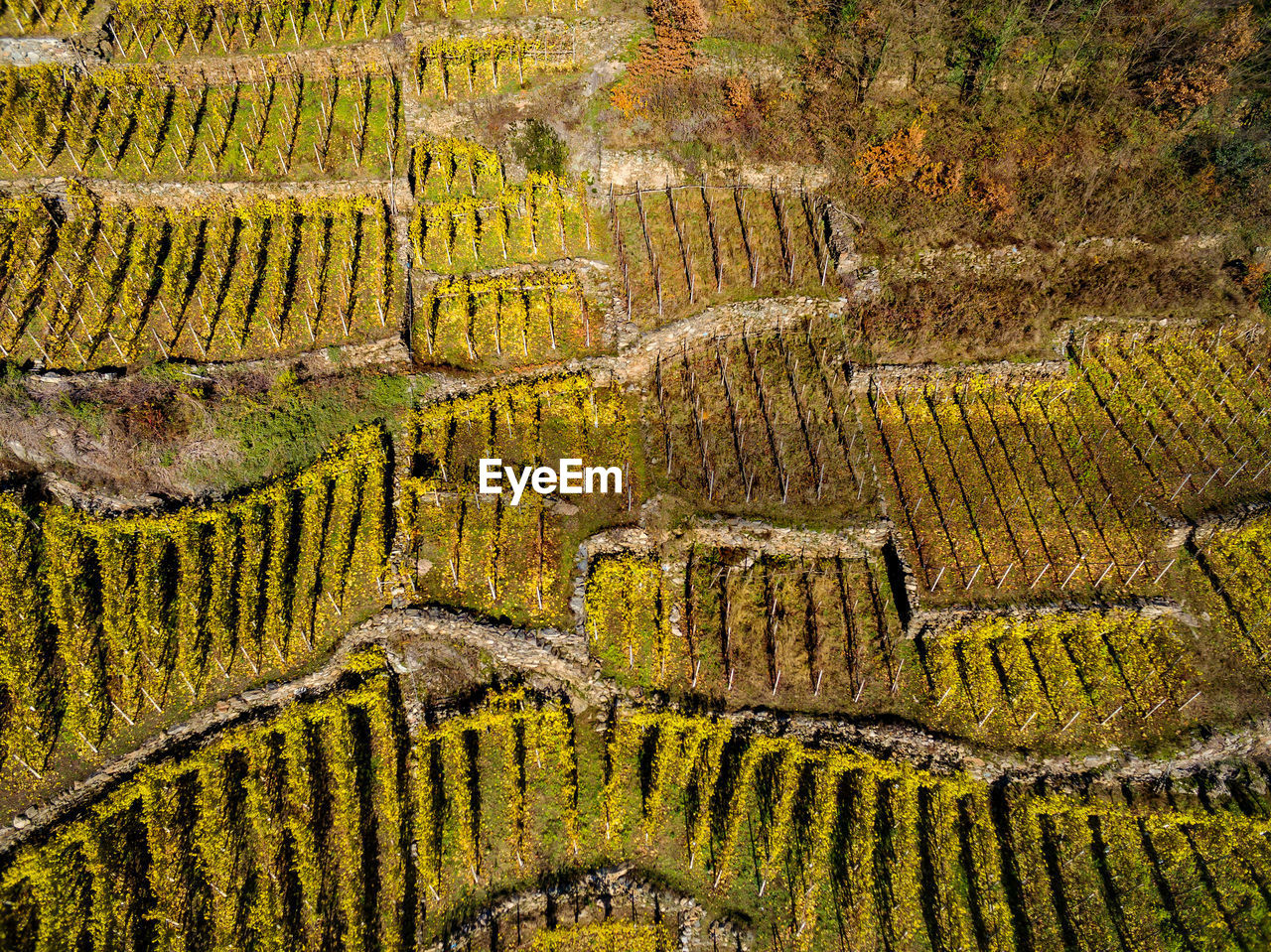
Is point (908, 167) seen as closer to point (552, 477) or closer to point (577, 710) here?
point (552, 477)

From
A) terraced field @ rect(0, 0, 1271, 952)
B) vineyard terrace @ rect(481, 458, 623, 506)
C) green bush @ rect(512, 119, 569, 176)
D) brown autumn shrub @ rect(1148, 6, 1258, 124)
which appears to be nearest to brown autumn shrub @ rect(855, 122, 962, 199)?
terraced field @ rect(0, 0, 1271, 952)

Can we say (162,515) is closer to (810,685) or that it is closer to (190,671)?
(190,671)

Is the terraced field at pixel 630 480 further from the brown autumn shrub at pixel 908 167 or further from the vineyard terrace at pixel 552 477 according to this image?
the brown autumn shrub at pixel 908 167

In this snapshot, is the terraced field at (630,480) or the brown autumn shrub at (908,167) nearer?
the terraced field at (630,480)

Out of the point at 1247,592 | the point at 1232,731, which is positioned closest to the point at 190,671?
the point at 1232,731

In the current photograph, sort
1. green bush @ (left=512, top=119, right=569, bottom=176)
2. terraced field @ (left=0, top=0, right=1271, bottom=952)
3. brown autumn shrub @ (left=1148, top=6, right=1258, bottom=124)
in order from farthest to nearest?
green bush @ (left=512, top=119, right=569, bottom=176) → brown autumn shrub @ (left=1148, top=6, right=1258, bottom=124) → terraced field @ (left=0, top=0, right=1271, bottom=952)

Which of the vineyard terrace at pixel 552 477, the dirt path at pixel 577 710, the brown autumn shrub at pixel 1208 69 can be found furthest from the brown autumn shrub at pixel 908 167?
the dirt path at pixel 577 710

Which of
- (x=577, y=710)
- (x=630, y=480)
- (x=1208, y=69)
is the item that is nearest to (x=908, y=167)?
(x=1208, y=69)

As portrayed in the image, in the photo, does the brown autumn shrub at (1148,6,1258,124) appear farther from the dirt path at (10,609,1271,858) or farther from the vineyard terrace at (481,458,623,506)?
the vineyard terrace at (481,458,623,506)
